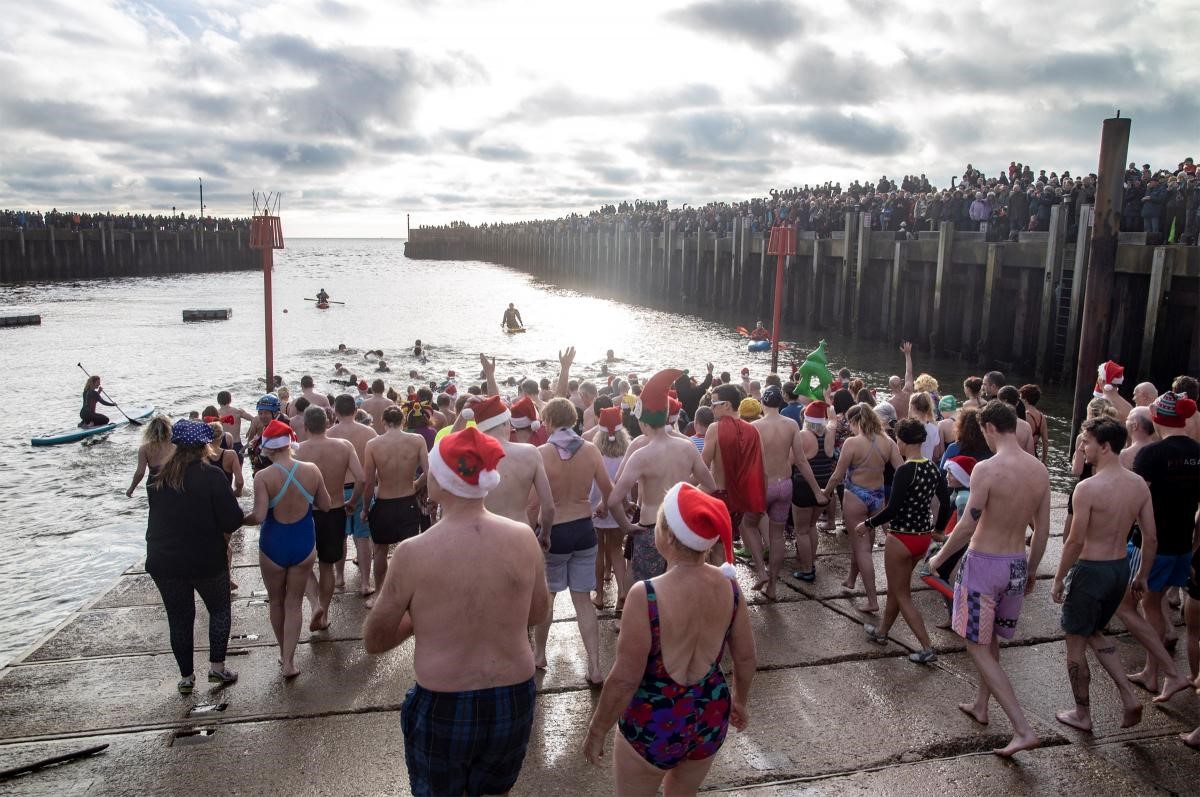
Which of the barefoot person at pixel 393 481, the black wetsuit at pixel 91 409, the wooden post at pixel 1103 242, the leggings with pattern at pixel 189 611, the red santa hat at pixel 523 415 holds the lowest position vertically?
the black wetsuit at pixel 91 409

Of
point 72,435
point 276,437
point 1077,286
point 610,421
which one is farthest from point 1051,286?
point 72,435

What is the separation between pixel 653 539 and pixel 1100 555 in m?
2.40

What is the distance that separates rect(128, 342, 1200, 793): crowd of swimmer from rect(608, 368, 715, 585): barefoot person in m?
0.01

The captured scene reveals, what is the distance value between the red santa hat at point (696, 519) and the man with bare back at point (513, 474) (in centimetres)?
188

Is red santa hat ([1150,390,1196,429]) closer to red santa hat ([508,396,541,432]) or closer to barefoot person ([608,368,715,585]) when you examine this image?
barefoot person ([608,368,715,585])

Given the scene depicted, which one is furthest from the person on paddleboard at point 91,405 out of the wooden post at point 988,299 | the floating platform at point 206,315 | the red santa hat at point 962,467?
the floating platform at point 206,315

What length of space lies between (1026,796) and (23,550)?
36.3 ft

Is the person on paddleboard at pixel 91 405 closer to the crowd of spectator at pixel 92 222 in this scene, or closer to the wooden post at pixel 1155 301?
the wooden post at pixel 1155 301

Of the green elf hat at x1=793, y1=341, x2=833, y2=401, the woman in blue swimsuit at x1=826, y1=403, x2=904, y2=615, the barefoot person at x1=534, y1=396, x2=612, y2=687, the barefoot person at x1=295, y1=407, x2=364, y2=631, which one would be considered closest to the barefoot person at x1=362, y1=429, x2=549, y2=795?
the barefoot person at x1=534, y1=396, x2=612, y2=687

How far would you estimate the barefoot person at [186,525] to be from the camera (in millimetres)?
4738

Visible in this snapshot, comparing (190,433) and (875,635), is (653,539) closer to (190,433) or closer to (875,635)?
(875,635)

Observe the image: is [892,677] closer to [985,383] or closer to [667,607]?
[667,607]

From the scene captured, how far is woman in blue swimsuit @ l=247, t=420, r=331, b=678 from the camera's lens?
5211 mm

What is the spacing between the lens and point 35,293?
53531 mm
